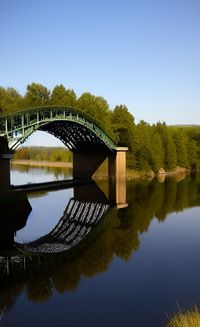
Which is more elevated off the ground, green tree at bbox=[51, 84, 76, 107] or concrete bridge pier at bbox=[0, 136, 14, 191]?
green tree at bbox=[51, 84, 76, 107]

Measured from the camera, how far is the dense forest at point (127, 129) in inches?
2771

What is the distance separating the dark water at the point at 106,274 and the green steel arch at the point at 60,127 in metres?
13.4

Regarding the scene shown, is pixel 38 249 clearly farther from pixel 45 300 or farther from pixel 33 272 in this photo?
pixel 45 300

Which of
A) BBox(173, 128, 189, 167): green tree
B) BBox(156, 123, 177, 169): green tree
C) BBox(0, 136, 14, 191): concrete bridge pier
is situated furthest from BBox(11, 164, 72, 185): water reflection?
BBox(173, 128, 189, 167): green tree

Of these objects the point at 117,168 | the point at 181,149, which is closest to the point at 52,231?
the point at 117,168

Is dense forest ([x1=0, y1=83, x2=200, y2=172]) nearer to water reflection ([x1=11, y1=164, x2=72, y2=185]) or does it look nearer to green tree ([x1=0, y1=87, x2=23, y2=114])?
green tree ([x1=0, y1=87, x2=23, y2=114])

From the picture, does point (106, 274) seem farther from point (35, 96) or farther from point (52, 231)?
point (35, 96)

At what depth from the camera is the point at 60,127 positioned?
6512cm

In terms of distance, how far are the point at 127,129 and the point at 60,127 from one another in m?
20.4

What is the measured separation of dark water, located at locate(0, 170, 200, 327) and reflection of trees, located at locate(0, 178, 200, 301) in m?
0.05

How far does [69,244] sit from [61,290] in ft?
30.3

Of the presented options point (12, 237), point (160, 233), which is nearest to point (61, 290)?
point (12, 237)

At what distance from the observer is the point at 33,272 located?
2034cm

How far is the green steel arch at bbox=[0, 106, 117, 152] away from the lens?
45125mm
